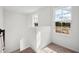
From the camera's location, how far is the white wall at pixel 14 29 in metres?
1.23

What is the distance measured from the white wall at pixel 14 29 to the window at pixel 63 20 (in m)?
0.41

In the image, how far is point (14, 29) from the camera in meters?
1.26

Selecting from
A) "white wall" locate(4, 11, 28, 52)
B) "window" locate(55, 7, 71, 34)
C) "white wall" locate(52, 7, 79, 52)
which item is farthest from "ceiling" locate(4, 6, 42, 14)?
"white wall" locate(52, 7, 79, 52)

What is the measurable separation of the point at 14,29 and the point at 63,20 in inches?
25.2

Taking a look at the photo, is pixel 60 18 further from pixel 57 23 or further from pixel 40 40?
pixel 40 40

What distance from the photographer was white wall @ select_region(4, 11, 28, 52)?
1.23m

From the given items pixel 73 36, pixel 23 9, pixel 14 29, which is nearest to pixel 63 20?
pixel 73 36

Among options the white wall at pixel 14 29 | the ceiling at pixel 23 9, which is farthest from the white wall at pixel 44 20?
the white wall at pixel 14 29

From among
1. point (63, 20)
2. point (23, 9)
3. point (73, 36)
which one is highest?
point (23, 9)

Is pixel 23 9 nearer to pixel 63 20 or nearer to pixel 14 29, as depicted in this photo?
pixel 14 29

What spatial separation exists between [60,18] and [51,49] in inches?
16.5

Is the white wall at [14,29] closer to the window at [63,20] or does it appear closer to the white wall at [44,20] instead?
the white wall at [44,20]

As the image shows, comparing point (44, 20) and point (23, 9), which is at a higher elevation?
point (23, 9)

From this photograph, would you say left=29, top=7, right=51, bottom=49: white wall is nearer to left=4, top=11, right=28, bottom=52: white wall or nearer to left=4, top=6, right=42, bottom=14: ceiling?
left=4, top=6, right=42, bottom=14: ceiling
